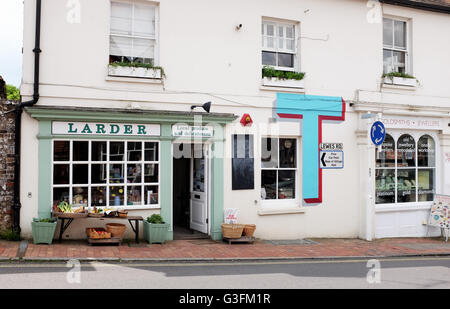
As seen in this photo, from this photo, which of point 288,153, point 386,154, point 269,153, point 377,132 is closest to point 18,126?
point 269,153

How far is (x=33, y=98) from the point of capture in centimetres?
996

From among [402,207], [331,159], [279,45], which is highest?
[279,45]

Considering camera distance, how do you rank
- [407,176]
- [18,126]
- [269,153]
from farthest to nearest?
[407,176], [269,153], [18,126]

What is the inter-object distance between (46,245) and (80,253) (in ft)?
3.46

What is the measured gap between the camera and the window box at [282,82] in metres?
12.1

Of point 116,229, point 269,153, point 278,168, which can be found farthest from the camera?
point 278,168

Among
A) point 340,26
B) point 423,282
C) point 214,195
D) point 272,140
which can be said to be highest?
point 340,26

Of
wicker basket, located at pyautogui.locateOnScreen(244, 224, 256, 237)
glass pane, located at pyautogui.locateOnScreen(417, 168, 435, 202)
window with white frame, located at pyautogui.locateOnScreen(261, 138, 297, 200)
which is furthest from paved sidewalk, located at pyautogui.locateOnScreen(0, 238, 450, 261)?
glass pane, located at pyautogui.locateOnScreen(417, 168, 435, 202)

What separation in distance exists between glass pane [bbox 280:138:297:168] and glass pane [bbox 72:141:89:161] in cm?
515

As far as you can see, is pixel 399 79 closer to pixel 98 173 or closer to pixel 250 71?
pixel 250 71

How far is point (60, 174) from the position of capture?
10.4 m

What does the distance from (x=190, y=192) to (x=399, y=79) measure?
7044 mm

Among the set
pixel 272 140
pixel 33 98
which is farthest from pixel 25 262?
pixel 272 140
